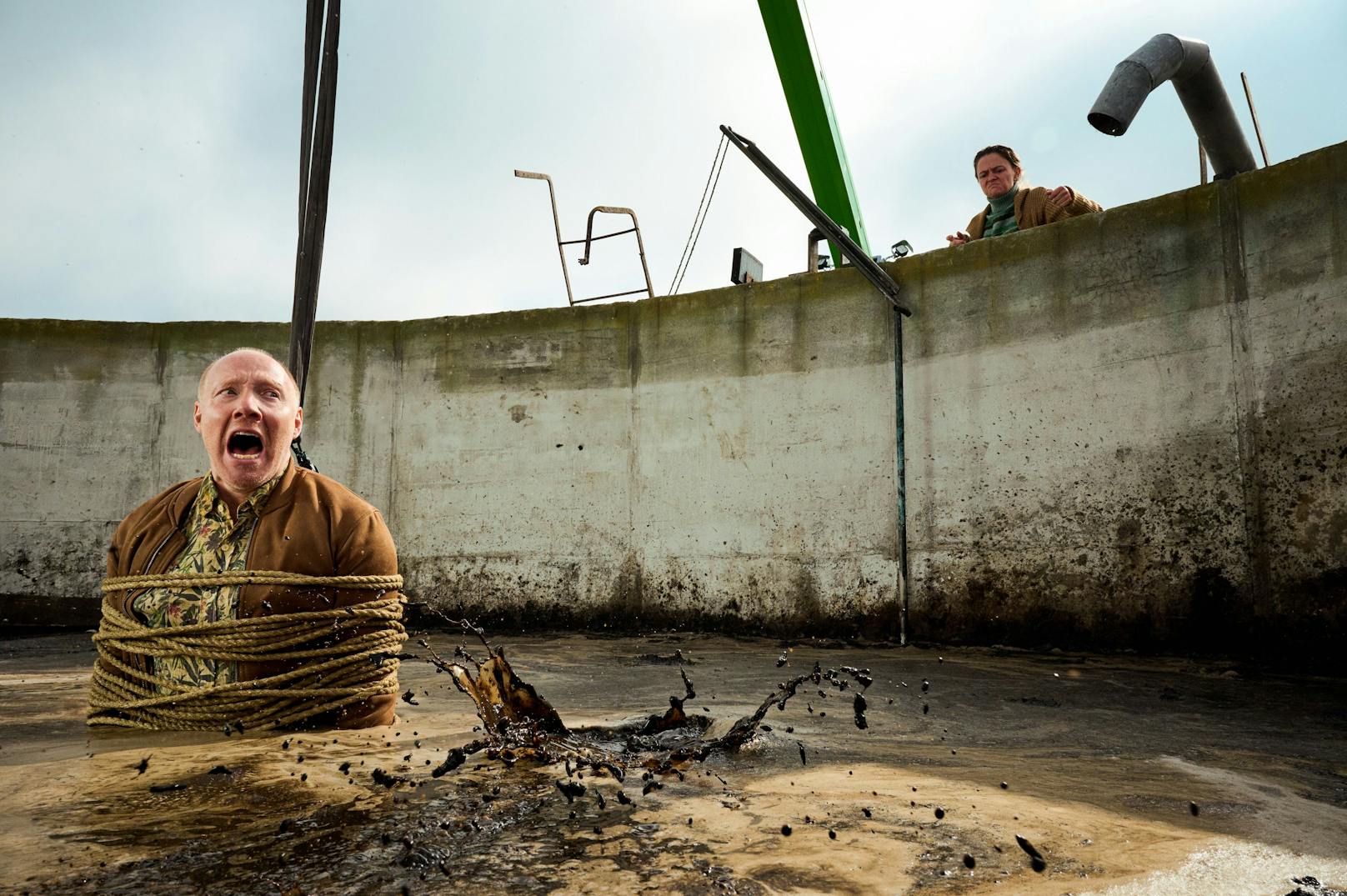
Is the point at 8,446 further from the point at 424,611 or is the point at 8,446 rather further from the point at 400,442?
the point at 424,611

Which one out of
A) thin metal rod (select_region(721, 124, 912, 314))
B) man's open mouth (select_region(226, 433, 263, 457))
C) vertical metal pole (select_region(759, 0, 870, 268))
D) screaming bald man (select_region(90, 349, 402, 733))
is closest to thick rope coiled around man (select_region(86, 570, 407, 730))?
screaming bald man (select_region(90, 349, 402, 733))

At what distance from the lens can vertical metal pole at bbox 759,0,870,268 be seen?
7.77 meters

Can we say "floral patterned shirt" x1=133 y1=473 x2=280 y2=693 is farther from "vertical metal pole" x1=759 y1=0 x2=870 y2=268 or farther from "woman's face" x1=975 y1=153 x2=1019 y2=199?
"vertical metal pole" x1=759 y1=0 x2=870 y2=268

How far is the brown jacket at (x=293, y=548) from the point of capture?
2.49 metres

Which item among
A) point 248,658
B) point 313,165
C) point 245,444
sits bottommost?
point 248,658

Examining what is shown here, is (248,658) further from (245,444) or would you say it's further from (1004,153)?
(1004,153)

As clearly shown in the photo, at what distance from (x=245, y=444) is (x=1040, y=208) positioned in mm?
5074

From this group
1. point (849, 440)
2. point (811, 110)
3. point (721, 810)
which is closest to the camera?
point (721, 810)

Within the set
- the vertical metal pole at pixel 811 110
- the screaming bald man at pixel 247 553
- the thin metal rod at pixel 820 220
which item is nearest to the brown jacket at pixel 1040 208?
the thin metal rod at pixel 820 220

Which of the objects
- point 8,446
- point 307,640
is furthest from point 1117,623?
point 8,446

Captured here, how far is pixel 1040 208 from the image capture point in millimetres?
5797

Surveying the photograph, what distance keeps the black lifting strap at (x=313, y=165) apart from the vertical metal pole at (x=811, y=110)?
5750mm

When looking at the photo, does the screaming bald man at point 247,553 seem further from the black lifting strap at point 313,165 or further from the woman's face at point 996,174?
the woman's face at point 996,174

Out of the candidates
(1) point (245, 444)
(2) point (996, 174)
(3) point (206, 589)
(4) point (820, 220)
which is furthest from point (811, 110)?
(3) point (206, 589)
